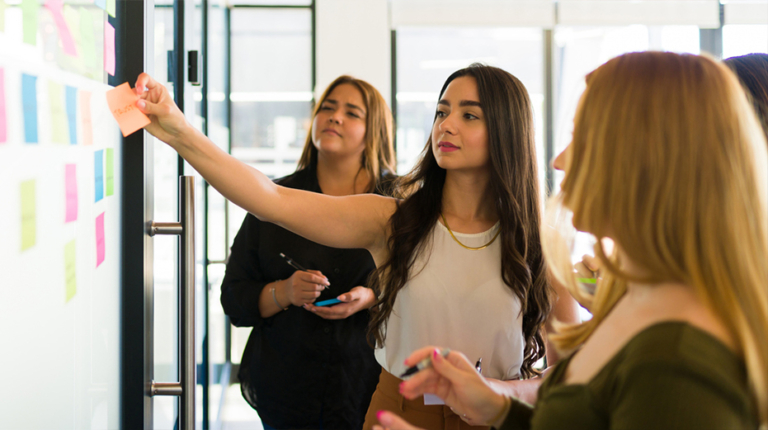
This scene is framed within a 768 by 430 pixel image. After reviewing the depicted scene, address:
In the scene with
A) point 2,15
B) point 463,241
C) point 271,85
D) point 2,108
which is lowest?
point 463,241

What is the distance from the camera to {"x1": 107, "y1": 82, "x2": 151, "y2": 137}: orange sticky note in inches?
37.3

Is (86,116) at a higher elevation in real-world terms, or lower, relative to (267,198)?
higher

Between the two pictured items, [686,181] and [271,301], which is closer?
[686,181]

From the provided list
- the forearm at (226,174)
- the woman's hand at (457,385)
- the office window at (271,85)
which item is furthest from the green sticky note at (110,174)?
the office window at (271,85)

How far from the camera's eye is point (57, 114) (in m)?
0.79

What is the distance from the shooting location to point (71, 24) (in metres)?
0.83

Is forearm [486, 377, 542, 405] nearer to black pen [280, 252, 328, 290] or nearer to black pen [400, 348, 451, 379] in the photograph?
black pen [400, 348, 451, 379]

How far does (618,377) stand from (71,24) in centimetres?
87

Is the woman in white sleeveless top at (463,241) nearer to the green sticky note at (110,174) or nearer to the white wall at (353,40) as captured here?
the green sticky note at (110,174)

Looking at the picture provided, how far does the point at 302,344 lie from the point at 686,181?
144cm

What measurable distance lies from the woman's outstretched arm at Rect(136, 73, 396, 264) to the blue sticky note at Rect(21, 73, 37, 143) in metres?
0.26

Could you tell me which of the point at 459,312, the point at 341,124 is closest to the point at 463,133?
the point at 459,312

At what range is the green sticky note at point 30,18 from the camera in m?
0.68

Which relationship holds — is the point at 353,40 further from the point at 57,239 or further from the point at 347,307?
the point at 57,239
